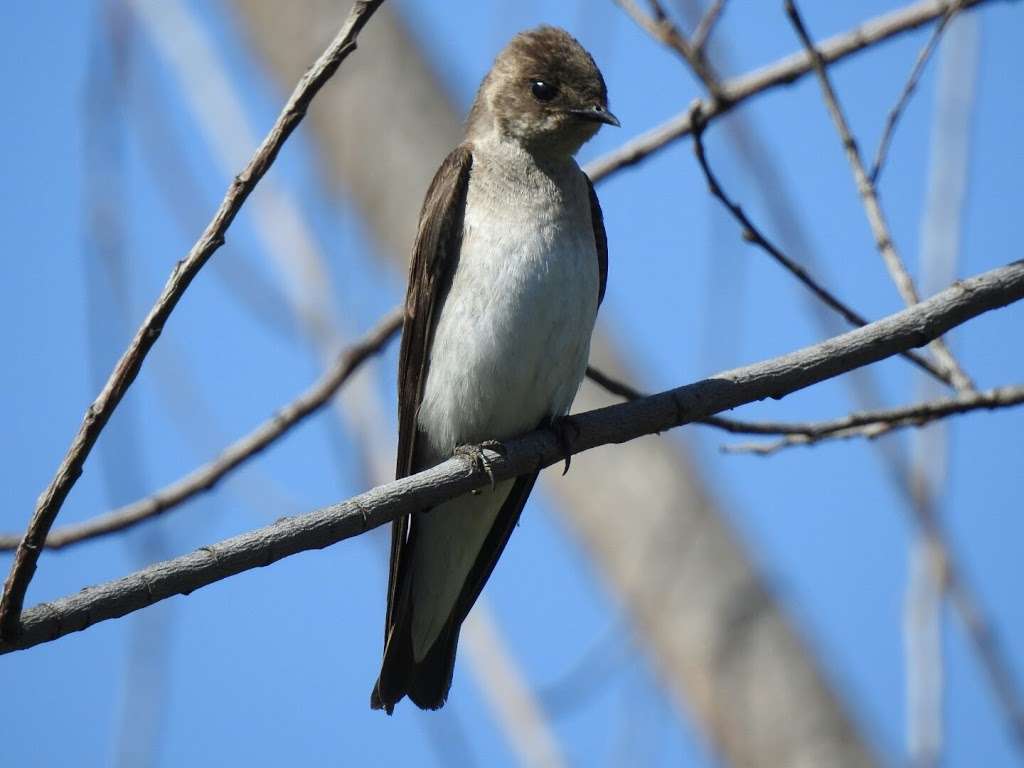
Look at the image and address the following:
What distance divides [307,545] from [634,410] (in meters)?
1.17

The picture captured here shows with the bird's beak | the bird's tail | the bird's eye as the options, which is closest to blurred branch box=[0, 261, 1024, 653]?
the bird's tail

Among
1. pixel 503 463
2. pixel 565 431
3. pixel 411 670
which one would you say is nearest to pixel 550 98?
pixel 565 431

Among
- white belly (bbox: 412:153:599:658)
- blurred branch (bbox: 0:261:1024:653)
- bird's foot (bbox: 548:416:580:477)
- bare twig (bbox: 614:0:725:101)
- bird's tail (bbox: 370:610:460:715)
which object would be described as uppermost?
bare twig (bbox: 614:0:725:101)

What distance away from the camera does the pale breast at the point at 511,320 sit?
4699mm

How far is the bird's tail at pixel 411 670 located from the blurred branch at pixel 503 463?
1.05 metres

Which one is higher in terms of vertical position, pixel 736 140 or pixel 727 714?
pixel 736 140

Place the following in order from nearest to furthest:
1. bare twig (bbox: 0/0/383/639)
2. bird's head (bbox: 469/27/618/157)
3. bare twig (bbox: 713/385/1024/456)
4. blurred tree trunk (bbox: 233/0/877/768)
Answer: bare twig (bbox: 0/0/383/639)
bare twig (bbox: 713/385/1024/456)
bird's head (bbox: 469/27/618/157)
blurred tree trunk (bbox: 233/0/877/768)

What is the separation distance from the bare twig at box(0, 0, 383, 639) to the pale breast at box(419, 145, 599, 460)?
5.74 feet

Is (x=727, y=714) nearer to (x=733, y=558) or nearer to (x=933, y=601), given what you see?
(x=733, y=558)

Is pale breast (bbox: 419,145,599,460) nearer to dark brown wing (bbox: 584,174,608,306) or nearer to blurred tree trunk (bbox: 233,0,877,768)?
dark brown wing (bbox: 584,174,608,306)

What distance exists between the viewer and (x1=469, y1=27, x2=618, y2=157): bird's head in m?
5.20

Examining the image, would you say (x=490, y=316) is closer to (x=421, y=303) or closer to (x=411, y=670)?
(x=421, y=303)

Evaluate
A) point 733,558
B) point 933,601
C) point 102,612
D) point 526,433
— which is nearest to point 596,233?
point 526,433

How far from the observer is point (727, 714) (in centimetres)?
680
